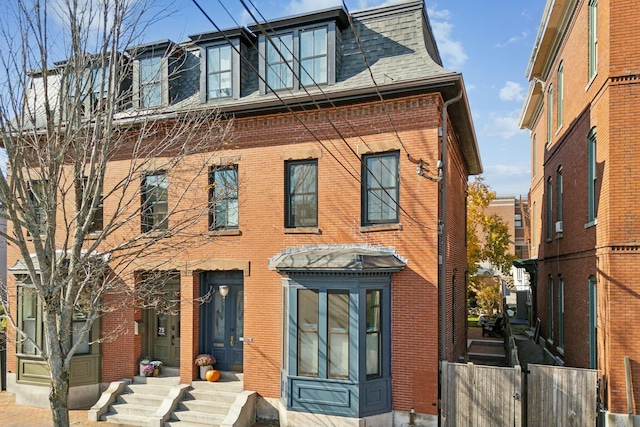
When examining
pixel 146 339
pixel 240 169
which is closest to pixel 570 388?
pixel 240 169

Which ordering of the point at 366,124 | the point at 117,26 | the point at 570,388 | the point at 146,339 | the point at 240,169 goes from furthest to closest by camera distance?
the point at 146,339, the point at 240,169, the point at 366,124, the point at 570,388, the point at 117,26

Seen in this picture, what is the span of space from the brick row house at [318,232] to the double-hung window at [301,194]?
0.04 metres

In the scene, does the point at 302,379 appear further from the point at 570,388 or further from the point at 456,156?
the point at 456,156

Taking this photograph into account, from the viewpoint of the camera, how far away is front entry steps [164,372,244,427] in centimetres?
1179

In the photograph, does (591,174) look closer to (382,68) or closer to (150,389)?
(382,68)

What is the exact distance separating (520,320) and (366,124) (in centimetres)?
2241

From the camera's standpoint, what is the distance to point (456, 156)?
15.7m

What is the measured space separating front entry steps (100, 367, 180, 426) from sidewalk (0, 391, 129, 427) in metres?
0.30

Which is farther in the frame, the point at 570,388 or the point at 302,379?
the point at 302,379

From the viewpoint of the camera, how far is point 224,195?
13.2 m

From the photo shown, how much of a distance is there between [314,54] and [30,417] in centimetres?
1221

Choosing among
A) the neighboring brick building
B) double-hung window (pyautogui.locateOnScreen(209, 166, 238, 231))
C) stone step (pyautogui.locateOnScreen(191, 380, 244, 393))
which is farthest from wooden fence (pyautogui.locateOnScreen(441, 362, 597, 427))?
double-hung window (pyautogui.locateOnScreen(209, 166, 238, 231))

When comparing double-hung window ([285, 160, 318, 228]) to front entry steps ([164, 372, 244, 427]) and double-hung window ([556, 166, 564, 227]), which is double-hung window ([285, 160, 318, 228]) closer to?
front entry steps ([164, 372, 244, 427])

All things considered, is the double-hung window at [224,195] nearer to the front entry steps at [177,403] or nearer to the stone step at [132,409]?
the front entry steps at [177,403]
